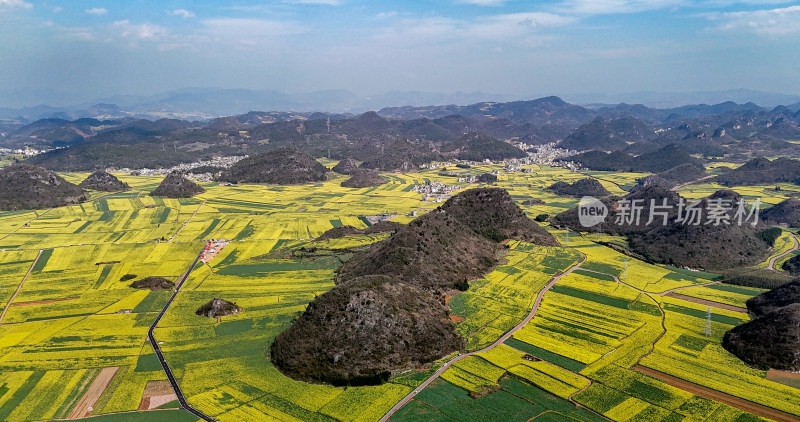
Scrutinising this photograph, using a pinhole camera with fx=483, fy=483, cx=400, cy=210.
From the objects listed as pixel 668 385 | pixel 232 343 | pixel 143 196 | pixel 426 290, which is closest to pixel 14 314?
pixel 232 343

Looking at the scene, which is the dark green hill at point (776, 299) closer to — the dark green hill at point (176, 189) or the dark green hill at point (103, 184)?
the dark green hill at point (176, 189)

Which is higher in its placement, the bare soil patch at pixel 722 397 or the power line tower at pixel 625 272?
the power line tower at pixel 625 272

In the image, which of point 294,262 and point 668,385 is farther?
point 294,262

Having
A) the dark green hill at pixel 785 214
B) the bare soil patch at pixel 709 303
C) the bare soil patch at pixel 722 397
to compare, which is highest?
the dark green hill at pixel 785 214

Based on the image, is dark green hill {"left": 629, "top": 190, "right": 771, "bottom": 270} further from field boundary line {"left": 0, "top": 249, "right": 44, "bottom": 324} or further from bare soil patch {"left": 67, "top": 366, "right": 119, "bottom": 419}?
field boundary line {"left": 0, "top": 249, "right": 44, "bottom": 324}

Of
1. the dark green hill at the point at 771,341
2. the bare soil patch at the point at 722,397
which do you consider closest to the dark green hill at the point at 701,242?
the dark green hill at the point at 771,341

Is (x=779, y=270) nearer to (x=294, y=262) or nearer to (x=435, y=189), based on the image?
(x=294, y=262)

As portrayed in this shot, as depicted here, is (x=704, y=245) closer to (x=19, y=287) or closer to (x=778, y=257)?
(x=778, y=257)
